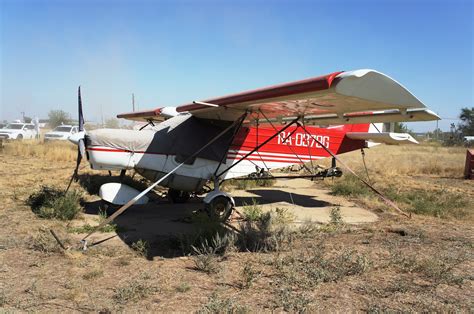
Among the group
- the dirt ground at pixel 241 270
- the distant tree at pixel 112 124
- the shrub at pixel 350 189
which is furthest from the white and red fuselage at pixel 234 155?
the distant tree at pixel 112 124

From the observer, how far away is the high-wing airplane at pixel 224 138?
19.5 ft

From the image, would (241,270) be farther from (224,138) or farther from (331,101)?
(224,138)

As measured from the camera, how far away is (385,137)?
10.1 meters

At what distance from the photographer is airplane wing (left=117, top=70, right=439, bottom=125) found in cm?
404

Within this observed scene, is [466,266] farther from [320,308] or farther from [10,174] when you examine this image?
[10,174]

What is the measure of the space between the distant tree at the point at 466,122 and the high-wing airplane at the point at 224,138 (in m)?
59.7

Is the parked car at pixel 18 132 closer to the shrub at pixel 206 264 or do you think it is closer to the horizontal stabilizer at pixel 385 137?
the horizontal stabilizer at pixel 385 137

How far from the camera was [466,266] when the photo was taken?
505cm

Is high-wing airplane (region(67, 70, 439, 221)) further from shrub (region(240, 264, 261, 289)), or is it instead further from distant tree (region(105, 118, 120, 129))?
distant tree (region(105, 118, 120, 129))

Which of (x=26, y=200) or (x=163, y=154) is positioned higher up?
(x=163, y=154)

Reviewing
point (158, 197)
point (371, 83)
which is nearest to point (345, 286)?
point (371, 83)

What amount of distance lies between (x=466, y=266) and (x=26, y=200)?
8.74 m

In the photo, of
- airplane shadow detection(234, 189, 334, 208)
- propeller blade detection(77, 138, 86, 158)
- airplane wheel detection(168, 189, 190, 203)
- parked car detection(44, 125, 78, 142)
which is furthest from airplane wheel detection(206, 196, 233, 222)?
→ parked car detection(44, 125, 78, 142)

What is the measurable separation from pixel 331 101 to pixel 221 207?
3263mm
